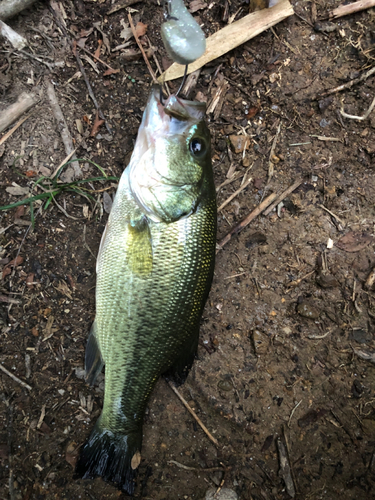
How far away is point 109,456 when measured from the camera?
2826 millimetres

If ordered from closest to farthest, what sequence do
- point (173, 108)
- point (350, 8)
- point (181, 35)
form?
point (181, 35)
point (173, 108)
point (350, 8)

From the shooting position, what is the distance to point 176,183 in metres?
2.64

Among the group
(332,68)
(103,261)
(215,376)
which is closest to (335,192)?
(332,68)

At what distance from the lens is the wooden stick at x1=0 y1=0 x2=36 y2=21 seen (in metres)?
2.99

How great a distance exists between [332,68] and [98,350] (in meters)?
3.56

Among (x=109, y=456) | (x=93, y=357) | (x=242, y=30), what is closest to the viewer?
(x=109, y=456)

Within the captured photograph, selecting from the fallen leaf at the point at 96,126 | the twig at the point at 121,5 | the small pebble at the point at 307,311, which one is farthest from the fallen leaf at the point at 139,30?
the small pebble at the point at 307,311

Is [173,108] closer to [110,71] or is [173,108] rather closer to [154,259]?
[110,71]

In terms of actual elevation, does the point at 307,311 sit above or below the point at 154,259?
below

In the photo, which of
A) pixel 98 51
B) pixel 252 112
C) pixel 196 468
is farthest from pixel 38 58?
pixel 196 468

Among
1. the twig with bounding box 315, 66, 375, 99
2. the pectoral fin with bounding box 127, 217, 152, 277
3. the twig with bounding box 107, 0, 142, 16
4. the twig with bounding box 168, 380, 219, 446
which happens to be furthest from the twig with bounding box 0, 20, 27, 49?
the twig with bounding box 168, 380, 219, 446

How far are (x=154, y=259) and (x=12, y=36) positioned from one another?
2406 mm

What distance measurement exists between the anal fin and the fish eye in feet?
5.51

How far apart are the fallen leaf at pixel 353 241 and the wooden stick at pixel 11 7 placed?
3.68 meters
